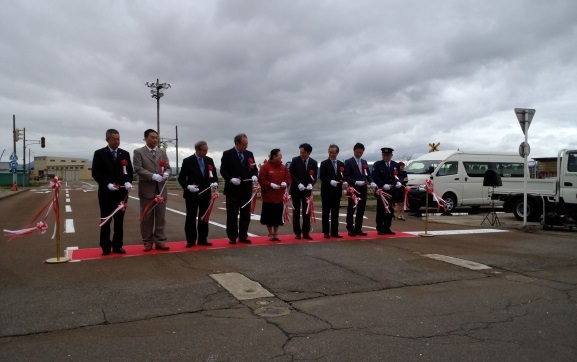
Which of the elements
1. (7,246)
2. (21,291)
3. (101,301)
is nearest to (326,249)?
(101,301)

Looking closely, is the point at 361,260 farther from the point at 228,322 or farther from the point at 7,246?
the point at 7,246

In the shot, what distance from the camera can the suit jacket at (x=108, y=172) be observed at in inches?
274

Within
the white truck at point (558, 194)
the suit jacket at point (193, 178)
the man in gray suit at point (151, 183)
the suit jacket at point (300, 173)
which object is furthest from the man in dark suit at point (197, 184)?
the white truck at point (558, 194)

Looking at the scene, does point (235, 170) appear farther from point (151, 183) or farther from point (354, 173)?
point (354, 173)

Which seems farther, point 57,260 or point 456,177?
point 456,177

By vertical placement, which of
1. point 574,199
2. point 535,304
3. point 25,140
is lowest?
point 535,304

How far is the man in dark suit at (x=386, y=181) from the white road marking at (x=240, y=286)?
484 cm

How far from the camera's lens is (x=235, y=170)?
26.8ft

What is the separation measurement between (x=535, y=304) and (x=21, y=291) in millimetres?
5820

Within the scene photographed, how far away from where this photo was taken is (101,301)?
484 cm

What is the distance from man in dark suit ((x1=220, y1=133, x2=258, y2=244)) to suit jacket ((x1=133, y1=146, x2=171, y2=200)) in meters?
1.12

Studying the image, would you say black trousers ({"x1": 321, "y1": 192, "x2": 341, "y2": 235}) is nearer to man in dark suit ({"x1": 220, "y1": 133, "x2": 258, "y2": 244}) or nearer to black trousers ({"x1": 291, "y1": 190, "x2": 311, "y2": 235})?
black trousers ({"x1": 291, "y1": 190, "x2": 311, "y2": 235})

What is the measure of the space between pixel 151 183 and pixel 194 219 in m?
1.03

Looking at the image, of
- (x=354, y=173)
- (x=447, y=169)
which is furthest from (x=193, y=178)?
(x=447, y=169)
